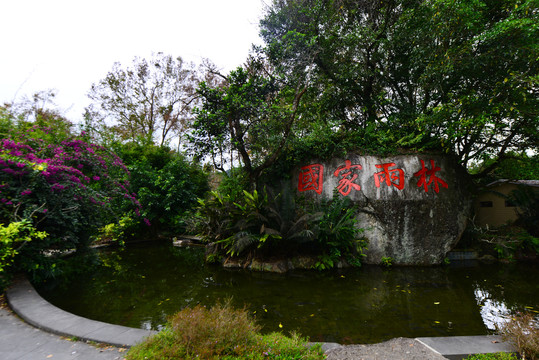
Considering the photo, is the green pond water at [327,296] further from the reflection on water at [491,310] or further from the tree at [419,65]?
the tree at [419,65]

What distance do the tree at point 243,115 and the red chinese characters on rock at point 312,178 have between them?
1.03 m

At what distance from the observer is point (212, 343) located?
6.15 feet

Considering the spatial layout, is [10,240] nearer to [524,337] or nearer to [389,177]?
[524,337]

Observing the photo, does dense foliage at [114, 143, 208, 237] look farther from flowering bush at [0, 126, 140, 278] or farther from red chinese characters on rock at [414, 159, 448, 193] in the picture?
red chinese characters on rock at [414, 159, 448, 193]

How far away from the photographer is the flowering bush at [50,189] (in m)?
3.82

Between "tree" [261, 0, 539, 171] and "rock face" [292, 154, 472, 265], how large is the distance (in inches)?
25.1

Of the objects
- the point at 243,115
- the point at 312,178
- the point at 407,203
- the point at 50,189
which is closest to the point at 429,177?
the point at 407,203

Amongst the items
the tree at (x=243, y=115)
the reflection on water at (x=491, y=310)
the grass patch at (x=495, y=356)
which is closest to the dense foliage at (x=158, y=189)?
the tree at (x=243, y=115)

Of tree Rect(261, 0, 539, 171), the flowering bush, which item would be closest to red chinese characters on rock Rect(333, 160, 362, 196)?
tree Rect(261, 0, 539, 171)

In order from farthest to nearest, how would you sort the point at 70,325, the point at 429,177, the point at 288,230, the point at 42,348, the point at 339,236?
1. the point at 429,177
2. the point at 339,236
3. the point at 288,230
4. the point at 70,325
5. the point at 42,348

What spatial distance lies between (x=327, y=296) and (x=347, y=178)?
3653mm

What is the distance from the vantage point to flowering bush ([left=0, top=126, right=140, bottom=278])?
382cm

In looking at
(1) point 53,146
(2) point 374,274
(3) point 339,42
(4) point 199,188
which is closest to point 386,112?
(3) point 339,42

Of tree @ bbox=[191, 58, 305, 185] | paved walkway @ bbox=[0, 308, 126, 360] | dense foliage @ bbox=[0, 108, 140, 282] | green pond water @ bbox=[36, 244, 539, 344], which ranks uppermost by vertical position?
tree @ bbox=[191, 58, 305, 185]
